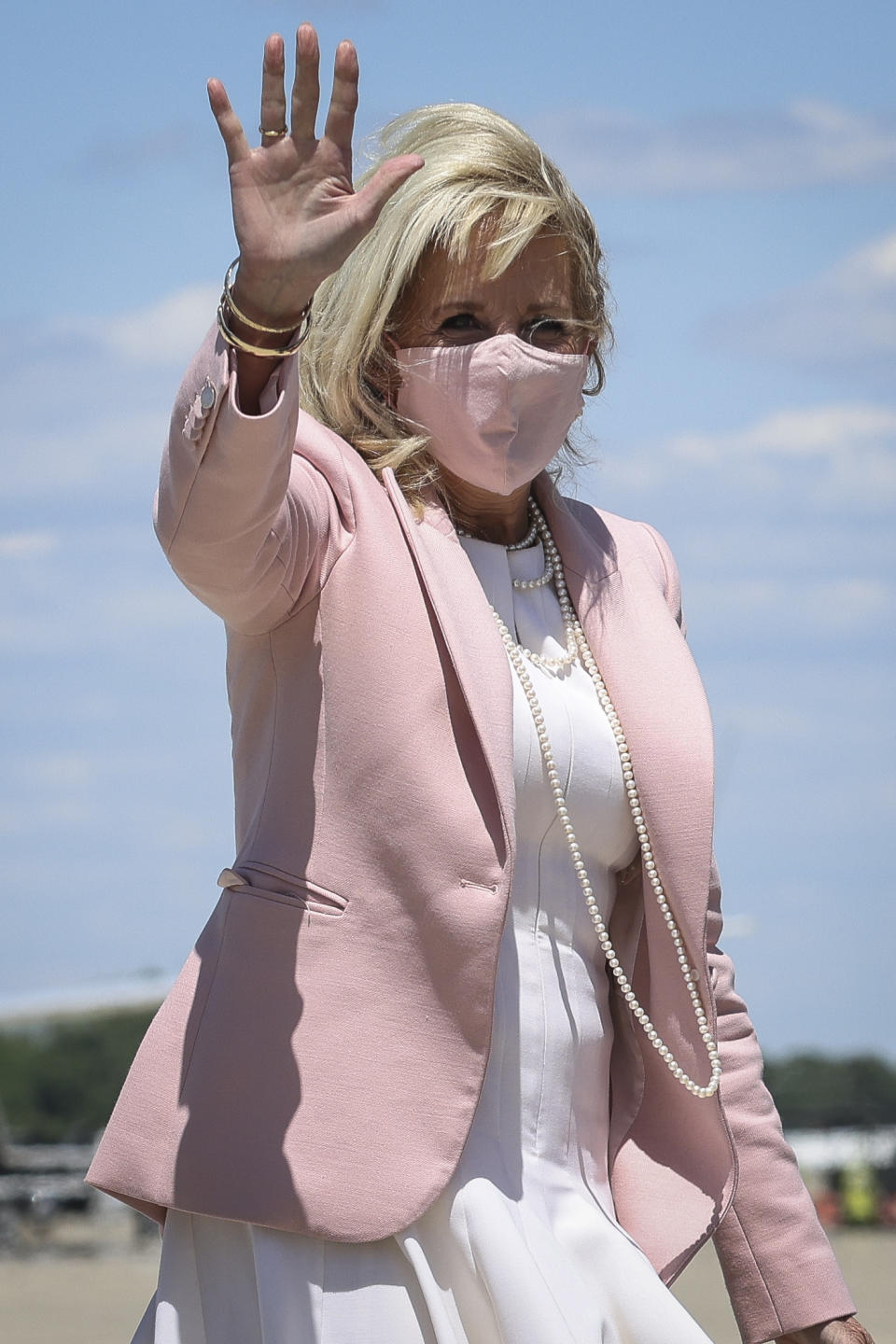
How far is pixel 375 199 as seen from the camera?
2.65 metres

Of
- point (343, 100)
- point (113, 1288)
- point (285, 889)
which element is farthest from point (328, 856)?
point (113, 1288)

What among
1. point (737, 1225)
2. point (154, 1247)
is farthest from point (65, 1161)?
point (737, 1225)

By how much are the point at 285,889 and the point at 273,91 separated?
46.4 inches

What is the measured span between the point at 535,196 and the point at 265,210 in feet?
2.82

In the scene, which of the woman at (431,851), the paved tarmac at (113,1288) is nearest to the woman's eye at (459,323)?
the woman at (431,851)

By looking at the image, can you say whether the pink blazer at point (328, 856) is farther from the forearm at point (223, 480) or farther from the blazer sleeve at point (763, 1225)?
the blazer sleeve at point (763, 1225)

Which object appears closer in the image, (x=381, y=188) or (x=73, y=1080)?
(x=381, y=188)

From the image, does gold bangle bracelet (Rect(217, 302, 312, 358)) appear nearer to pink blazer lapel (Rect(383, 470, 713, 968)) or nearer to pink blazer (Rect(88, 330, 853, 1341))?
pink blazer (Rect(88, 330, 853, 1341))

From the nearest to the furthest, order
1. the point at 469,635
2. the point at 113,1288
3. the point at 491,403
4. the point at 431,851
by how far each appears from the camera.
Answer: the point at 431,851, the point at 469,635, the point at 491,403, the point at 113,1288

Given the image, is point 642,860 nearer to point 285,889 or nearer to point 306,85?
point 285,889

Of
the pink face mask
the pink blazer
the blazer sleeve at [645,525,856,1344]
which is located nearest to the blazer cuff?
the blazer sleeve at [645,525,856,1344]

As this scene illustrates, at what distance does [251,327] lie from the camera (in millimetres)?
2656

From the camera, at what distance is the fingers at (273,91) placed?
2.62 meters

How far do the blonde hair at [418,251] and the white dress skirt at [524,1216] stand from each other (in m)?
0.31
